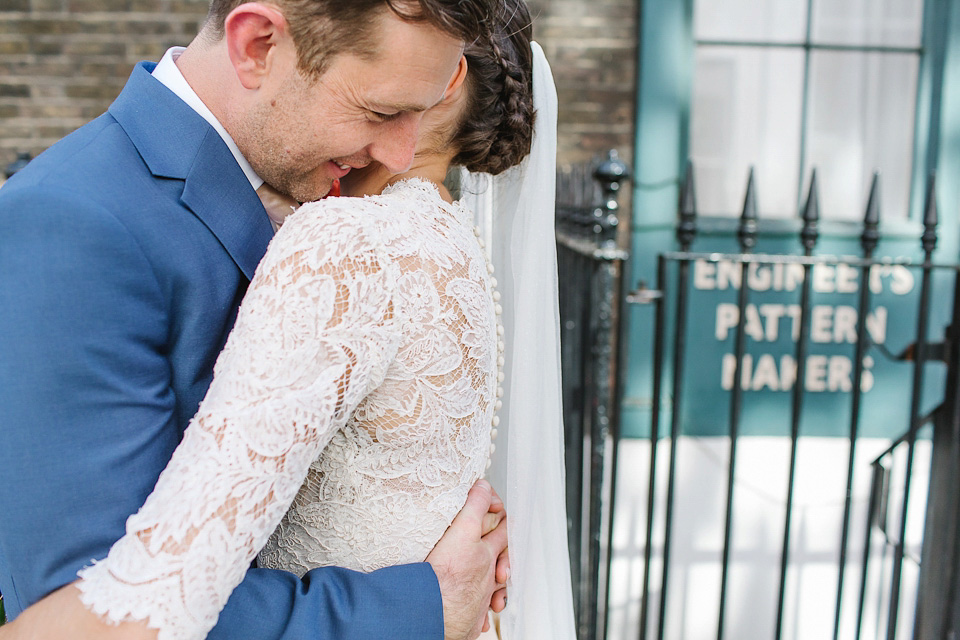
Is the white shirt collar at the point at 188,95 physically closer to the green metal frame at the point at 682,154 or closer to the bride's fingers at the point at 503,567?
the bride's fingers at the point at 503,567

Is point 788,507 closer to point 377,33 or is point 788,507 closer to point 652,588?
point 652,588

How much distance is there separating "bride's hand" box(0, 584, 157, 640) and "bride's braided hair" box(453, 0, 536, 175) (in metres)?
0.83

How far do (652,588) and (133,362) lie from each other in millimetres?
2886

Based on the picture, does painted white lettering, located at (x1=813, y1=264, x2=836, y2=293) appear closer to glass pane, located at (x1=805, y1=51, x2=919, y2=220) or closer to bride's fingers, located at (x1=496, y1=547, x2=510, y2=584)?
glass pane, located at (x1=805, y1=51, x2=919, y2=220)

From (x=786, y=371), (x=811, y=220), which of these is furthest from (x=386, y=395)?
(x=786, y=371)

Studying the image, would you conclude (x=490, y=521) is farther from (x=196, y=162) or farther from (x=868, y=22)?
(x=868, y=22)

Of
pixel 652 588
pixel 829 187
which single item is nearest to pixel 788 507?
pixel 652 588

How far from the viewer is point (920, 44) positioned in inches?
180

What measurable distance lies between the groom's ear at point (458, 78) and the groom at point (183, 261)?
11cm

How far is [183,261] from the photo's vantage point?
0.80 m

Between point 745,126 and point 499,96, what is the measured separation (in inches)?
156

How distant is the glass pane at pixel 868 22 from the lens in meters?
4.52

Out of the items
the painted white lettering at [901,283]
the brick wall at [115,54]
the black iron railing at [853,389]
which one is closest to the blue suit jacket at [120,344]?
the black iron railing at [853,389]

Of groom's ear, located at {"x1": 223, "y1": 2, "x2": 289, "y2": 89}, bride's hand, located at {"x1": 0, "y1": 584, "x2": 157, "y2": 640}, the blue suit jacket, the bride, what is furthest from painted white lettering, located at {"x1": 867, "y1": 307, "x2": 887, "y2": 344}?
bride's hand, located at {"x1": 0, "y1": 584, "x2": 157, "y2": 640}
